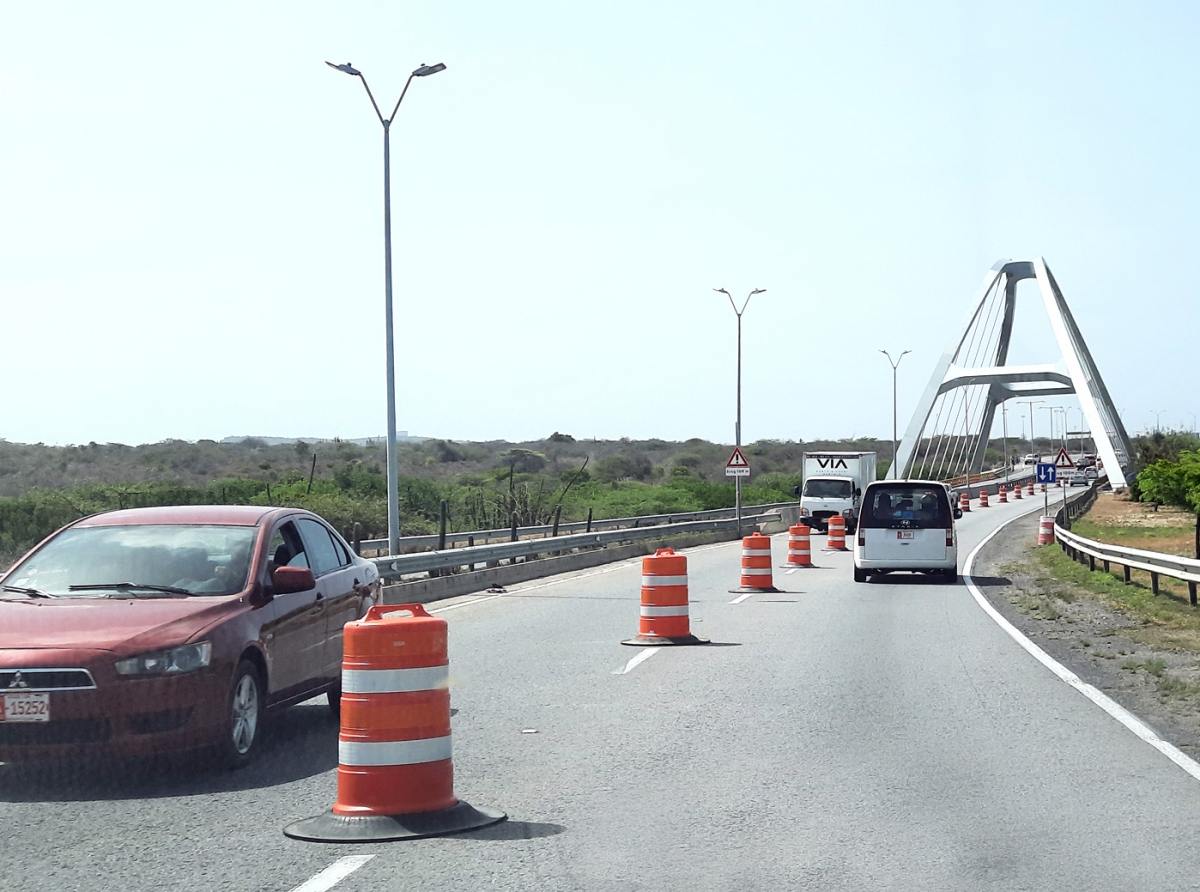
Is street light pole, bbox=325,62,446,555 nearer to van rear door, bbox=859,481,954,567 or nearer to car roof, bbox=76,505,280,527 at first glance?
van rear door, bbox=859,481,954,567

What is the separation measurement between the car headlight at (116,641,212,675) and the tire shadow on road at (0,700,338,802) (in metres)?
0.67

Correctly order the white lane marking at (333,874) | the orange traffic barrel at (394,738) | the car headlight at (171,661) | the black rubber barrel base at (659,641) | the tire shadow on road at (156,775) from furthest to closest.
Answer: the black rubber barrel base at (659,641), the tire shadow on road at (156,775), the car headlight at (171,661), the orange traffic barrel at (394,738), the white lane marking at (333,874)

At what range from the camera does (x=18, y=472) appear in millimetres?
70188

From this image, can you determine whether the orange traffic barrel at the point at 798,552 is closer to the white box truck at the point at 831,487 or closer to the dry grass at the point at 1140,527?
the dry grass at the point at 1140,527

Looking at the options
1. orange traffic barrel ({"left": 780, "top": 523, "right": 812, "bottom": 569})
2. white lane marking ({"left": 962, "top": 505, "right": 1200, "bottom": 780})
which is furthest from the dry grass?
white lane marking ({"left": 962, "top": 505, "right": 1200, "bottom": 780})

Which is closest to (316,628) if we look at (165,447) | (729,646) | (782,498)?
(729,646)

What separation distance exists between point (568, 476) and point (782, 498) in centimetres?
1350

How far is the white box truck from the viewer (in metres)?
51.1

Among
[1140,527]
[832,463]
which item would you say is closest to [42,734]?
[832,463]

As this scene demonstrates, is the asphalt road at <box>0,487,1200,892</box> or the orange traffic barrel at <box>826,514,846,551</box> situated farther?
the orange traffic barrel at <box>826,514,846,551</box>

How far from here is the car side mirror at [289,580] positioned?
914 centimetres

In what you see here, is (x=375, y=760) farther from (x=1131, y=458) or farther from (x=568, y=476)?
(x=1131, y=458)

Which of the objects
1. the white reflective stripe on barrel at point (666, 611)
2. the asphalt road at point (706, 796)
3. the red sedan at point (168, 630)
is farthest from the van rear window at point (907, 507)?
the red sedan at point (168, 630)

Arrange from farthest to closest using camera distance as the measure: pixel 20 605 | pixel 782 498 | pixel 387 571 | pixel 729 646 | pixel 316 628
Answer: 1. pixel 782 498
2. pixel 387 571
3. pixel 729 646
4. pixel 316 628
5. pixel 20 605
